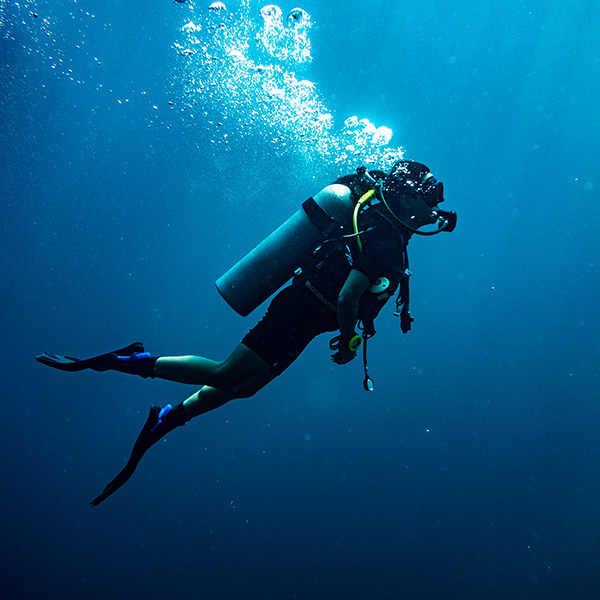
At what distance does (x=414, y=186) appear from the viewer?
103 inches

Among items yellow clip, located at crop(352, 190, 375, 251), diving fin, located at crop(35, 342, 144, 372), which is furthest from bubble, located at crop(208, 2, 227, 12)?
diving fin, located at crop(35, 342, 144, 372)

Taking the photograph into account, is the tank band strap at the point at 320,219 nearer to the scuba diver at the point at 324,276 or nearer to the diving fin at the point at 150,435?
the scuba diver at the point at 324,276

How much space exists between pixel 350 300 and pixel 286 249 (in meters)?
0.70

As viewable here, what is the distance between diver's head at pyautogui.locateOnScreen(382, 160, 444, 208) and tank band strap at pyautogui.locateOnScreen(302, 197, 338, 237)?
1.50 ft

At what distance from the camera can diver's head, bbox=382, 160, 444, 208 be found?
2.61m

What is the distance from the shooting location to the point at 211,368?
2803 mm

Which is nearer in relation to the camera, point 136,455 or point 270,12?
point 136,455

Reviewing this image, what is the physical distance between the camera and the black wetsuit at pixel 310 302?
8.53ft

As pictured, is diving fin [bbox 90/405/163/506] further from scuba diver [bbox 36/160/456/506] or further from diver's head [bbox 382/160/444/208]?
diver's head [bbox 382/160/444/208]

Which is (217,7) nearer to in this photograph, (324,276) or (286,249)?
(286,249)

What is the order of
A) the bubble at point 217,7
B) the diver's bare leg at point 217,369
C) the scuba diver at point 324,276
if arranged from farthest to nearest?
the bubble at point 217,7, the diver's bare leg at point 217,369, the scuba diver at point 324,276

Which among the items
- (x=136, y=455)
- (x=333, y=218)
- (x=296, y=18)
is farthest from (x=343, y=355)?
(x=296, y=18)

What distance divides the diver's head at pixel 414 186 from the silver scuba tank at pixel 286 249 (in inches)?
12.2

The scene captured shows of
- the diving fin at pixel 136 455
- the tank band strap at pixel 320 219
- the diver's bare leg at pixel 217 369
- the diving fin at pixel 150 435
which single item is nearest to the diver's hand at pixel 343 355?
the diver's bare leg at pixel 217 369
